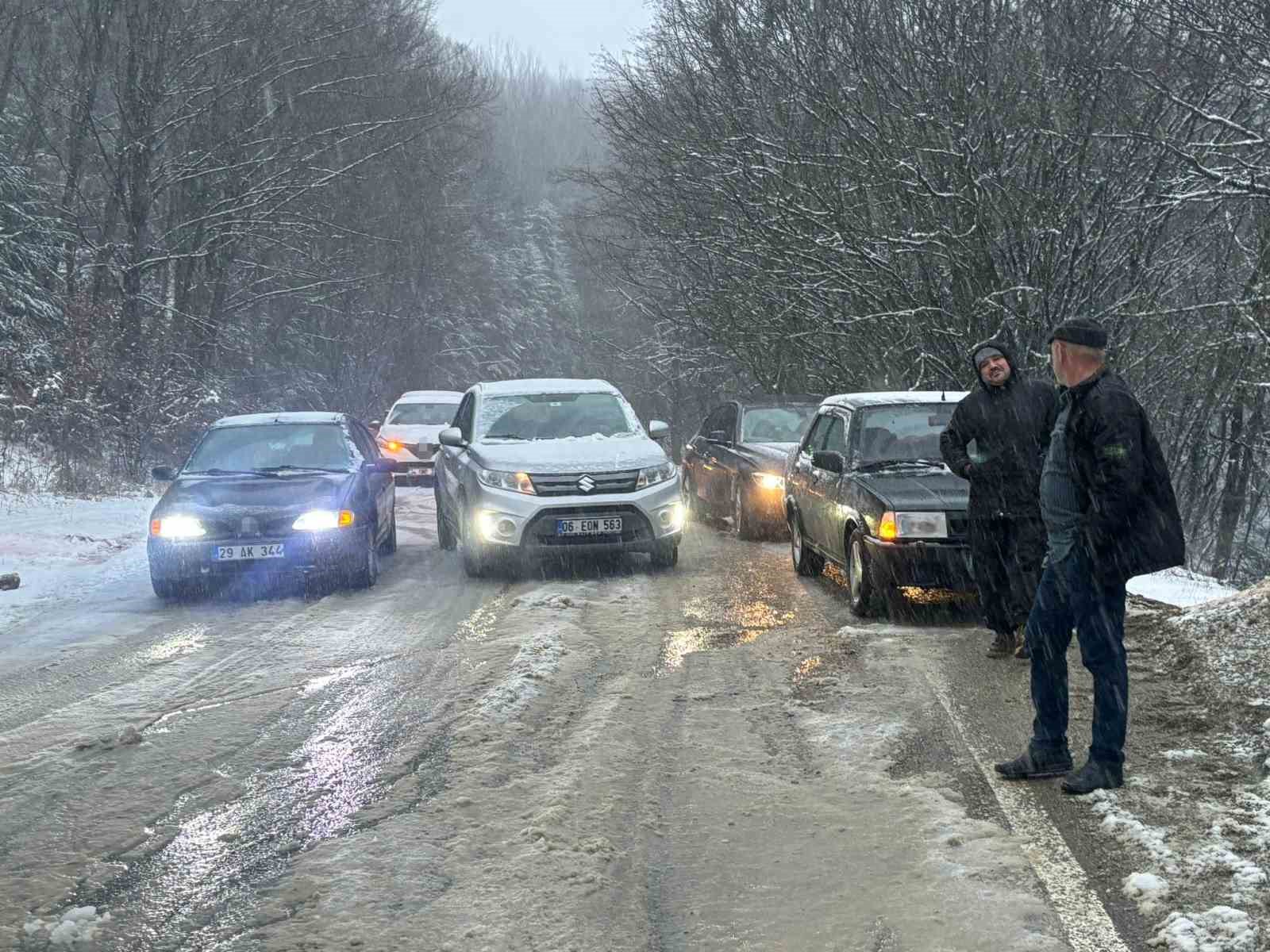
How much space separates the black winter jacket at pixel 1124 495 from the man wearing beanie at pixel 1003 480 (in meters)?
2.57

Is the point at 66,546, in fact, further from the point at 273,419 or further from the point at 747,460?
the point at 747,460

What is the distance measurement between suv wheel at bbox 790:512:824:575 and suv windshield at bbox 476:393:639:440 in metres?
2.02

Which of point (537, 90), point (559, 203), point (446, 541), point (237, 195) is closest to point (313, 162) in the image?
point (237, 195)

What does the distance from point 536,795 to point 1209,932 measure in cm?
242

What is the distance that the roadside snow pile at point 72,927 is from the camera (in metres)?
3.77

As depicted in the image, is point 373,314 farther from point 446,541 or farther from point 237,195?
point 446,541

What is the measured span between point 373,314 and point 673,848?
39536mm

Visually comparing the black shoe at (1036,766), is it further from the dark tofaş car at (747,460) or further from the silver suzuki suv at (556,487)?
the dark tofaş car at (747,460)

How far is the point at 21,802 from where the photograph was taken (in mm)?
5078

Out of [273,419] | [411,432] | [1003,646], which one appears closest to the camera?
[1003,646]

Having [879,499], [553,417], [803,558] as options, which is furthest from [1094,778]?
[553,417]

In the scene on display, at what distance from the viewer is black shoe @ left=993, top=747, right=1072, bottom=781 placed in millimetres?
5246

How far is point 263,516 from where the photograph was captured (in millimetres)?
10445

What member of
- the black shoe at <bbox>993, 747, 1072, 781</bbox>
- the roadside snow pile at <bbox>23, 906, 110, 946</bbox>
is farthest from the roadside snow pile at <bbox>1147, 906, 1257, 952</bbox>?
the roadside snow pile at <bbox>23, 906, 110, 946</bbox>
